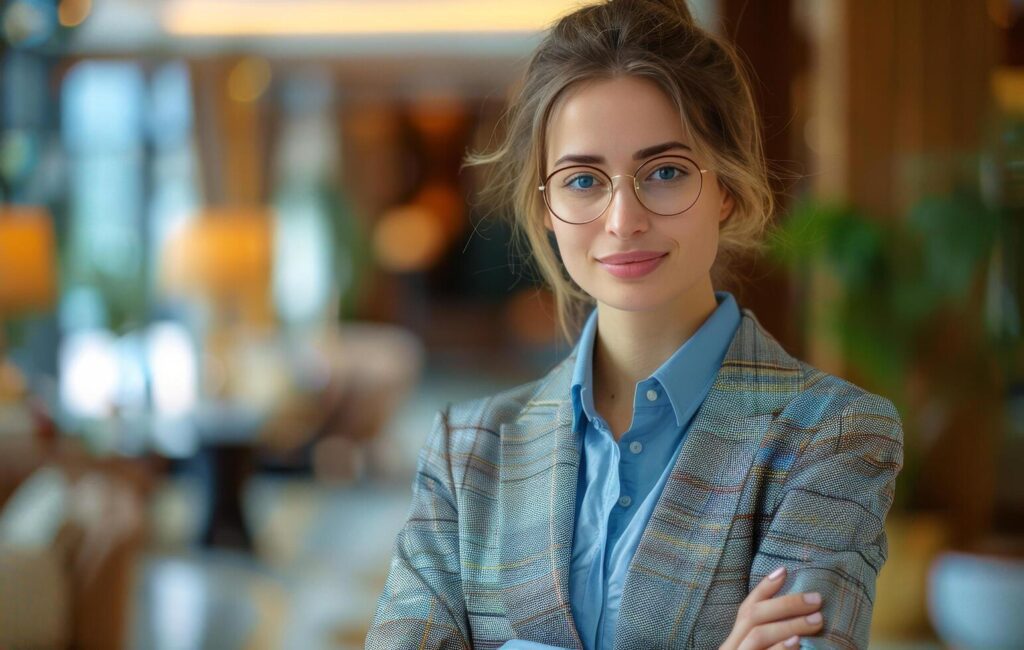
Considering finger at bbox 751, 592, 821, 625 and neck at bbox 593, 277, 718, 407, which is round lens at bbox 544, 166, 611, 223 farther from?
finger at bbox 751, 592, 821, 625

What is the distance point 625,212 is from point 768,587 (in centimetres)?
44

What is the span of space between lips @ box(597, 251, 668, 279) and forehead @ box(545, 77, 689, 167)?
0.36 ft

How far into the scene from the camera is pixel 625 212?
1400mm

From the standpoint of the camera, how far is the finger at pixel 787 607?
130cm

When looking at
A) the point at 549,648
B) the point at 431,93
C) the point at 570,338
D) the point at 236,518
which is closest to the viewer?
Answer: the point at 549,648

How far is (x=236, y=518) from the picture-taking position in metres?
7.93

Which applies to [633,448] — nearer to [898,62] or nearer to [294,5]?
[898,62]

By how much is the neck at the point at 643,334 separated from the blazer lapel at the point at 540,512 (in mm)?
66

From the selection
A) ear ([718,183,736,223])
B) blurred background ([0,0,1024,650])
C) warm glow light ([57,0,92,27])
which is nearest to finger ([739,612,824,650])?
ear ([718,183,736,223])

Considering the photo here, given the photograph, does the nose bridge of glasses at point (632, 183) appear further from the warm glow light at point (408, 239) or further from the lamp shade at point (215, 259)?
the warm glow light at point (408, 239)

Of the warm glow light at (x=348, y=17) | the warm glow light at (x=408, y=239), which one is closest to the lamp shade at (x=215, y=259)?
the warm glow light at (x=348, y=17)

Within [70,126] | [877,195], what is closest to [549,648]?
[877,195]

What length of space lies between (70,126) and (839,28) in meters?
7.64

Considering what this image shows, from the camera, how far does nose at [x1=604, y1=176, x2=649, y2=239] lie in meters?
1.40
